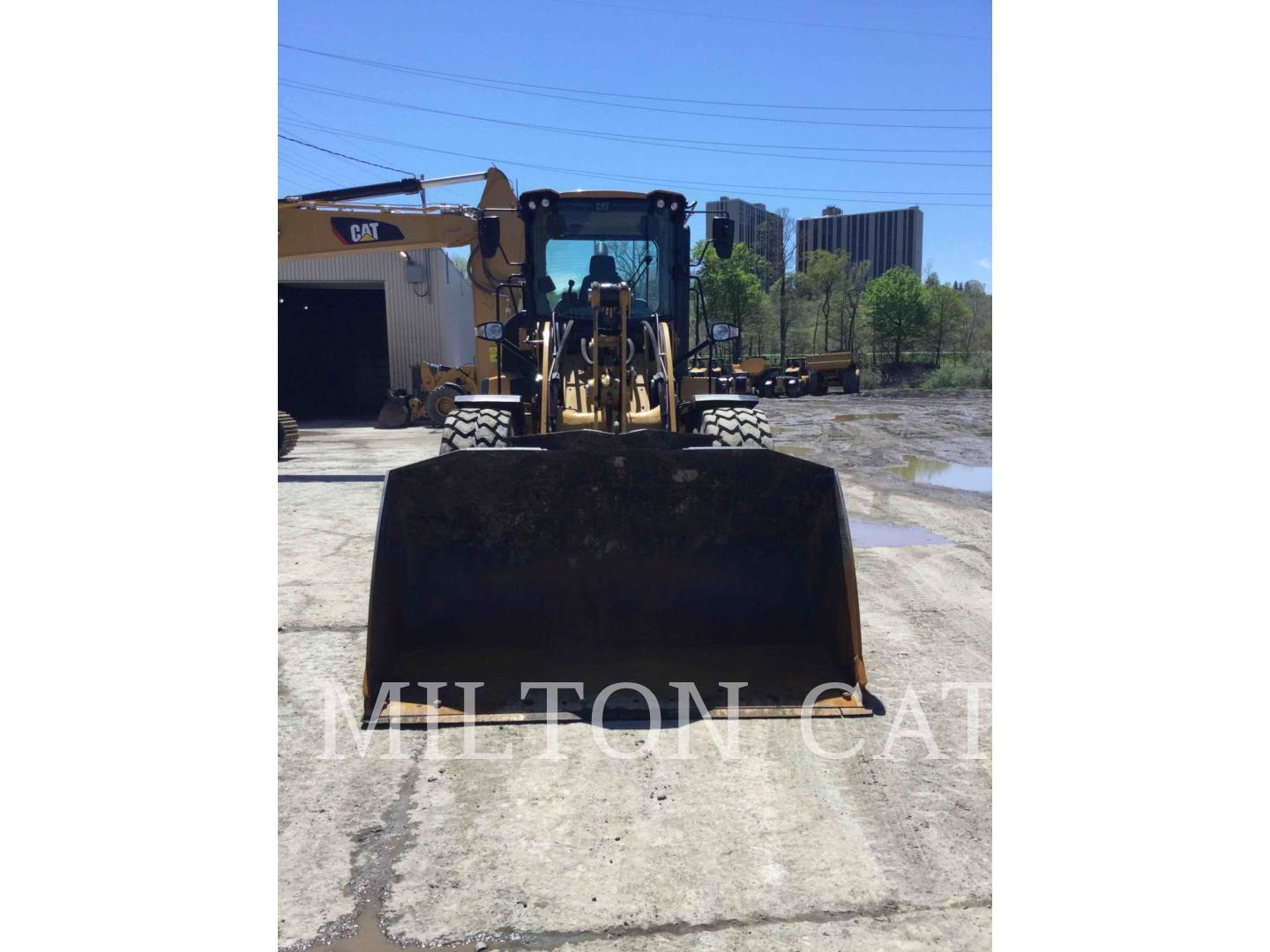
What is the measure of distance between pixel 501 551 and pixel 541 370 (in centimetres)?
215

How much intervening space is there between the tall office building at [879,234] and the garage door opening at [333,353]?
5972cm

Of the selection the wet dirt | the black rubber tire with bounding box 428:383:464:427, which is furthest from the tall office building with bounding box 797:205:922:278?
the black rubber tire with bounding box 428:383:464:427

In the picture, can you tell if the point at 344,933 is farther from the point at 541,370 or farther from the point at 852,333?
the point at 852,333

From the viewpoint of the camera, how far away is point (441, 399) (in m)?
18.8

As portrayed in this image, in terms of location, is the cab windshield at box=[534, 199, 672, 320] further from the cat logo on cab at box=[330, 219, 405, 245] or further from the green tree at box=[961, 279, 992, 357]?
the green tree at box=[961, 279, 992, 357]

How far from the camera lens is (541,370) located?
616 centimetres

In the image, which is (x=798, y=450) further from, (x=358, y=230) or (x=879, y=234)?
(x=879, y=234)

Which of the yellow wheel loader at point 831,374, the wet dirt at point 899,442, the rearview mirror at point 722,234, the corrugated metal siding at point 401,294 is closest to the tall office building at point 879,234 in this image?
the yellow wheel loader at point 831,374

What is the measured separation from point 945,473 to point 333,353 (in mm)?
21960

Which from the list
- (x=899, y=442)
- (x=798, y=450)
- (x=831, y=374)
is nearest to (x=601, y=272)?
(x=798, y=450)

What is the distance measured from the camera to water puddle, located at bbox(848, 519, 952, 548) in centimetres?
764

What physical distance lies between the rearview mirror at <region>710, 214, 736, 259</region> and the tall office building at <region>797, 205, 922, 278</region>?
7765 cm

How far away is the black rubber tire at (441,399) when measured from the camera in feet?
61.5

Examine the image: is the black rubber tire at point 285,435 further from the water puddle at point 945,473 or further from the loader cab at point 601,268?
the water puddle at point 945,473
